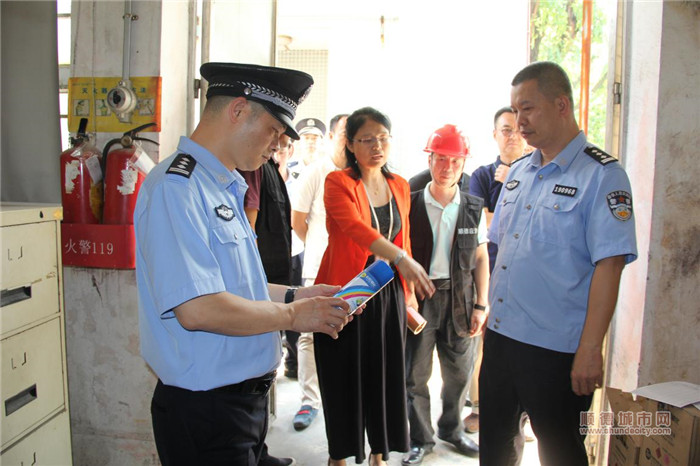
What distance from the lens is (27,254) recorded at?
179 centimetres

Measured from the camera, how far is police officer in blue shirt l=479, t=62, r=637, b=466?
5.72 ft

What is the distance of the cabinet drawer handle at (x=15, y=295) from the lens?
5.58ft

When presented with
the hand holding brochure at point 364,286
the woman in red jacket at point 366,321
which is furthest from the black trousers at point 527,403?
the hand holding brochure at point 364,286

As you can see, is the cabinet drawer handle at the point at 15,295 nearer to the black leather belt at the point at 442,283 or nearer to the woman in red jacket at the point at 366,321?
the woman in red jacket at the point at 366,321

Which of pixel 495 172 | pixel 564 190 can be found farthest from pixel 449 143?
pixel 564 190

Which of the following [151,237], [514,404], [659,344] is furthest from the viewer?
[659,344]

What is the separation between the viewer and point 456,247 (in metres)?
2.93

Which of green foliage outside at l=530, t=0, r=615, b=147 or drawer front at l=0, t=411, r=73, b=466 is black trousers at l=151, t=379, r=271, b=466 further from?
green foliage outside at l=530, t=0, r=615, b=147

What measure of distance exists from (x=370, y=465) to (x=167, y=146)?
6.33 ft

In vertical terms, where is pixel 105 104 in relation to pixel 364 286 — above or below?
above

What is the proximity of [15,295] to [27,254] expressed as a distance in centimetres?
14

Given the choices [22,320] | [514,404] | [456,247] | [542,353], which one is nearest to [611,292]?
[542,353]

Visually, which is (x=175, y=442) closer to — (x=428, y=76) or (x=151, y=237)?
(x=151, y=237)

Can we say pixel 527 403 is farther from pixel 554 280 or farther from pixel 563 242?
pixel 563 242
